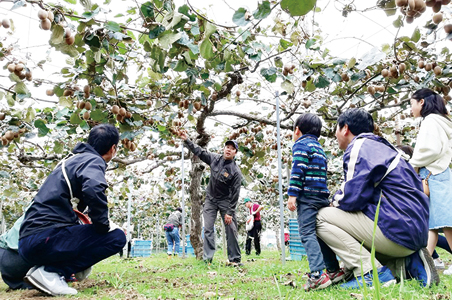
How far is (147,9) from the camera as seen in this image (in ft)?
5.62

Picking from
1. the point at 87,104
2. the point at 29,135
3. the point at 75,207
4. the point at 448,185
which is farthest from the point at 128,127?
the point at 448,185

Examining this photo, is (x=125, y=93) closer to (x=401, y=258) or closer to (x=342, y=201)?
(x=342, y=201)

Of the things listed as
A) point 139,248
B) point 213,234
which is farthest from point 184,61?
point 139,248

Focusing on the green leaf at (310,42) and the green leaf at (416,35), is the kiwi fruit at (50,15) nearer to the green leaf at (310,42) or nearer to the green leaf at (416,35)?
the green leaf at (310,42)

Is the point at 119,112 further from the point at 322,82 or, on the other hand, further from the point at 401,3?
the point at 401,3

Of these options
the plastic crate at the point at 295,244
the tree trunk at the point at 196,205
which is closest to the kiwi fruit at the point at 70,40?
the tree trunk at the point at 196,205

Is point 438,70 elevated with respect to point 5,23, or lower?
lower

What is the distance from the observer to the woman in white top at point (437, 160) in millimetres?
2254

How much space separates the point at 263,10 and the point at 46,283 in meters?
2.06

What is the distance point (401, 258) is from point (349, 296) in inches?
18.5

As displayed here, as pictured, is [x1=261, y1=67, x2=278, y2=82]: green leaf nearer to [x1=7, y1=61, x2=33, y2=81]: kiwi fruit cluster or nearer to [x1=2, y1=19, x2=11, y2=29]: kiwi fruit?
[x1=7, y1=61, x2=33, y2=81]: kiwi fruit cluster

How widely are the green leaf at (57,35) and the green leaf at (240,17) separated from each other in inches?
37.0

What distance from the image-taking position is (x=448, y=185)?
7.53ft

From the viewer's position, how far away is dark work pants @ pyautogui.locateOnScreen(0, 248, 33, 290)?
2328 millimetres
